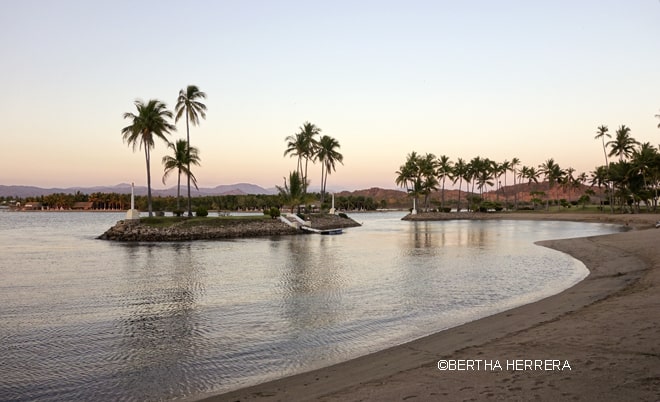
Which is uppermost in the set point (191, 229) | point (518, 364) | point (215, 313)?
point (191, 229)

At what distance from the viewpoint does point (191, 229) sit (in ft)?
178

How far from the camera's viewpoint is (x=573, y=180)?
157 meters

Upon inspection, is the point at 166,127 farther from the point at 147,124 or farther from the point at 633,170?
the point at 633,170

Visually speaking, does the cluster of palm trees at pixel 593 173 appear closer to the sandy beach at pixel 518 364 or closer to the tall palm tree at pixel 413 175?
the tall palm tree at pixel 413 175

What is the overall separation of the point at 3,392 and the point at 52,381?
78cm

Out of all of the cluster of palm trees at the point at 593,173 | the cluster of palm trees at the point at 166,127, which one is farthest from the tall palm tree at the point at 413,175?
the cluster of palm trees at the point at 166,127

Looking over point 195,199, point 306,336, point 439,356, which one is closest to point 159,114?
point 306,336

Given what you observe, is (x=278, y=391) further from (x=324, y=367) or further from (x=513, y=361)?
(x=513, y=361)

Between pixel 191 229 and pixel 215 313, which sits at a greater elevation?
pixel 191 229

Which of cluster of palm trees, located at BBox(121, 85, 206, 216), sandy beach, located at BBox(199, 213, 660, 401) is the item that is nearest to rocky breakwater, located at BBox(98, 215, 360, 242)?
cluster of palm trees, located at BBox(121, 85, 206, 216)

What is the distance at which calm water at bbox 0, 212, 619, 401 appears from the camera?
9.10 metres

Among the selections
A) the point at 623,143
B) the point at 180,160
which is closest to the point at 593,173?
the point at 623,143

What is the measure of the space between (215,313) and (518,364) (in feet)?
32.9

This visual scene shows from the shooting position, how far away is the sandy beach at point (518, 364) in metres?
6.68
